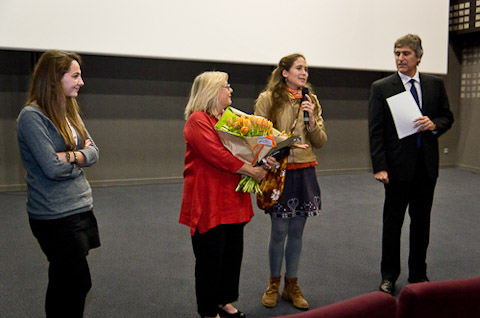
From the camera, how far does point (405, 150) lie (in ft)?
9.48

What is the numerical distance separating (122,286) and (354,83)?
5.25m

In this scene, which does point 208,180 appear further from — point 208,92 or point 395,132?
point 395,132

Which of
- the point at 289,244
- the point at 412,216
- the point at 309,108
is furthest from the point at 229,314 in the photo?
the point at 412,216

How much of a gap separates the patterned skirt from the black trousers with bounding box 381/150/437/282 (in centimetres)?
56

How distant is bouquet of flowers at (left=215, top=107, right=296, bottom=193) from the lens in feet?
7.27

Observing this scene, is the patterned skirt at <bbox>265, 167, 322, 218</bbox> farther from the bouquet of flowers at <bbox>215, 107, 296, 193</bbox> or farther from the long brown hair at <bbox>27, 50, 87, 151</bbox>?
the long brown hair at <bbox>27, 50, 87, 151</bbox>

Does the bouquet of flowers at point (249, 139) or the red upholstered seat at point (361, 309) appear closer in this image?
the red upholstered seat at point (361, 309)

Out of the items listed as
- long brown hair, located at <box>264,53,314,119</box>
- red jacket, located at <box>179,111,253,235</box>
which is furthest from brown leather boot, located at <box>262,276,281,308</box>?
long brown hair, located at <box>264,53,314,119</box>

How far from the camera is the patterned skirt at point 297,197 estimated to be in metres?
2.66

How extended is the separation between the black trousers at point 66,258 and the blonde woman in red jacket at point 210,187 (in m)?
0.53

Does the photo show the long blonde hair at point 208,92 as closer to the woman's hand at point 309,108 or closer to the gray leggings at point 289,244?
the woman's hand at point 309,108

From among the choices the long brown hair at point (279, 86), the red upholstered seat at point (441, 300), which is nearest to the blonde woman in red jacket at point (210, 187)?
the long brown hair at point (279, 86)

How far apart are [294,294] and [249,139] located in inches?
41.3

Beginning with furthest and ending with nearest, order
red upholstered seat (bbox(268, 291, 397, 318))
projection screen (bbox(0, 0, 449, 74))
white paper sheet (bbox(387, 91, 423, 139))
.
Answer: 1. projection screen (bbox(0, 0, 449, 74))
2. white paper sheet (bbox(387, 91, 423, 139))
3. red upholstered seat (bbox(268, 291, 397, 318))
